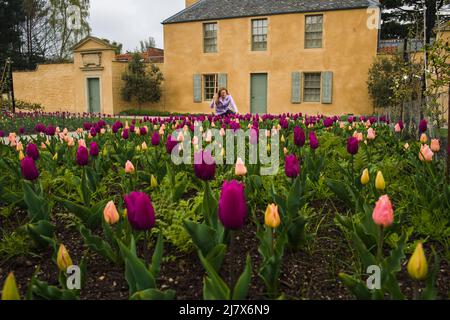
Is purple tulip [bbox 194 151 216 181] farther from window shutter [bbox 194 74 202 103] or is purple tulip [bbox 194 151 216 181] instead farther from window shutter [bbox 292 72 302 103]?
window shutter [bbox 194 74 202 103]

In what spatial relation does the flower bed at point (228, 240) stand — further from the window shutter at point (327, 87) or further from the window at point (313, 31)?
the window at point (313, 31)

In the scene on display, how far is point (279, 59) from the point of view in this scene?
1928 centimetres

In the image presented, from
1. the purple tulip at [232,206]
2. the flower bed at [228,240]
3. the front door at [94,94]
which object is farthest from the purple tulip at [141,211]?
the front door at [94,94]

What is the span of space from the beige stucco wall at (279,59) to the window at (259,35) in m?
0.25

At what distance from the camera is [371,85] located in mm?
16859

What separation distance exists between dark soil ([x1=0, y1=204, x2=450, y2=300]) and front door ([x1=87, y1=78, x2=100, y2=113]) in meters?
21.7

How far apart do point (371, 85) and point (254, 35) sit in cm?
632

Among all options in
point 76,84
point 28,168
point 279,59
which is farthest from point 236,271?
point 76,84

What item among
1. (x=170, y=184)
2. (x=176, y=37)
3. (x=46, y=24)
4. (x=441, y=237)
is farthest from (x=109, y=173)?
(x=46, y=24)

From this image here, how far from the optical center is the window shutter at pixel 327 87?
1828 centimetres

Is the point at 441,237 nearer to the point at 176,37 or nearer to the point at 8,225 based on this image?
the point at 8,225

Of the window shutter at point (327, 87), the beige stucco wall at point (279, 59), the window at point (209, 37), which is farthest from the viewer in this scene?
the window at point (209, 37)

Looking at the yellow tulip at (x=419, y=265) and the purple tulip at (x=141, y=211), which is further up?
the purple tulip at (x=141, y=211)

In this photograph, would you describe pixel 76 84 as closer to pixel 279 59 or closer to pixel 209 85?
pixel 209 85
